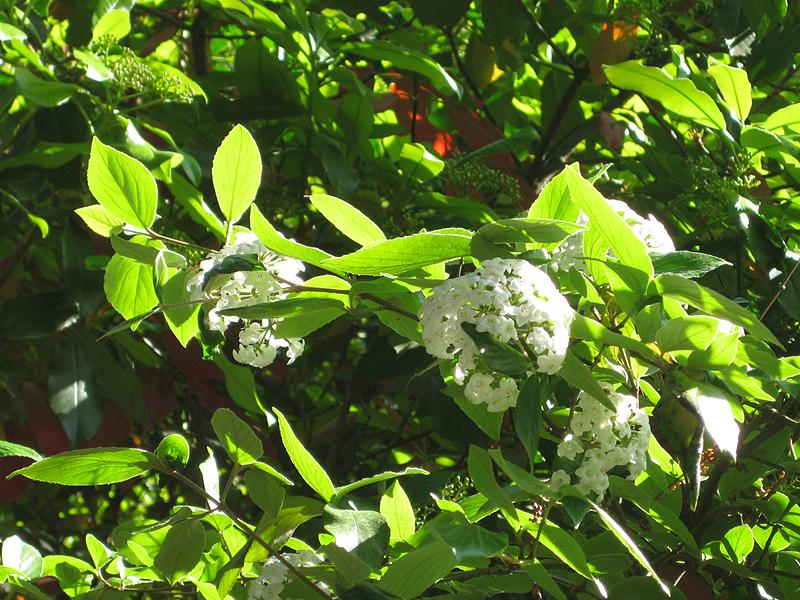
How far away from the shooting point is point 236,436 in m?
0.83

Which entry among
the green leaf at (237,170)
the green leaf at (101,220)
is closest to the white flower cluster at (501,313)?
the green leaf at (237,170)

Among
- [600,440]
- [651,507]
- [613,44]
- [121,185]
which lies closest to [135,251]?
[121,185]

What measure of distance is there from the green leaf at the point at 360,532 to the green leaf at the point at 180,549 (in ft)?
0.37

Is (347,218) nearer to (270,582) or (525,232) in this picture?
(525,232)

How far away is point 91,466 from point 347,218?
0.30 meters

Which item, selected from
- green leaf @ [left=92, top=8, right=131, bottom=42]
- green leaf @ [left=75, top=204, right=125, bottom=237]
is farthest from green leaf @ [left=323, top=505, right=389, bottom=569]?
green leaf @ [left=92, top=8, right=131, bottom=42]

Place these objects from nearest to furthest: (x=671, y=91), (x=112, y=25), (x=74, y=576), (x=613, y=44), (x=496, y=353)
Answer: (x=496, y=353), (x=74, y=576), (x=671, y=91), (x=112, y=25), (x=613, y=44)

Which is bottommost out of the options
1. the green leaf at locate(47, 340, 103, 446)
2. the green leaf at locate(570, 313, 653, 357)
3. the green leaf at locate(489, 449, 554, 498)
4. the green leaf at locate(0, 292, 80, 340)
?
the green leaf at locate(47, 340, 103, 446)

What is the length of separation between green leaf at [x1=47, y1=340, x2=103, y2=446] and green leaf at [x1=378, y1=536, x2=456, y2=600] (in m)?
0.79

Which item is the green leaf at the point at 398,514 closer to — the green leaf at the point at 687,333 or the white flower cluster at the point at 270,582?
the white flower cluster at the point at 270,582

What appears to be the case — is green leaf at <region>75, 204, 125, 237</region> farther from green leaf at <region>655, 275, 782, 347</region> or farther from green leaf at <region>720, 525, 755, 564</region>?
green leaf at <region>720, 525, 755, 564</region>

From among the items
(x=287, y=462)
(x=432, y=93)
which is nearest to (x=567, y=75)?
(x=432, y=93)

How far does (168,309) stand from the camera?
0.81 metres

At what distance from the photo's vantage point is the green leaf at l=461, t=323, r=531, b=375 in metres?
0.65
